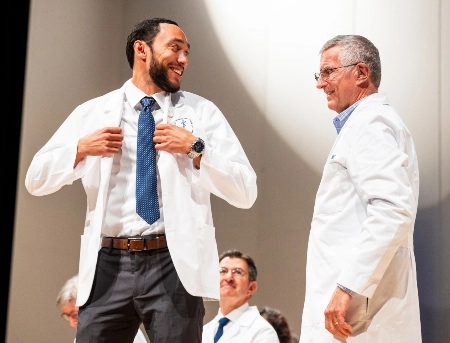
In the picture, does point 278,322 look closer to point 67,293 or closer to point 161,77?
point 67,293

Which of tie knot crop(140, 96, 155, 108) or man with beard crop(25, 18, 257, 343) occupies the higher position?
tie knot crop(140, 96, 155, 108)

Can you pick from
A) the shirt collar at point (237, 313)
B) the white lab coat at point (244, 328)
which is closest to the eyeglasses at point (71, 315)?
the white lab coat at point (244, 328)

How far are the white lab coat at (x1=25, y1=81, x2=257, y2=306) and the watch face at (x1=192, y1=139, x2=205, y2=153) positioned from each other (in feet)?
0.07

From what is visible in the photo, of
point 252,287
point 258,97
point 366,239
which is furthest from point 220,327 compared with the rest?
point 366,239

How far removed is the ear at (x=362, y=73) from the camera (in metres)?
2.27

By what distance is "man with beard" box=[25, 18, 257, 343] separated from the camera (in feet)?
6.70

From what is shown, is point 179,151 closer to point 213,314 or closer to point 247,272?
point 247,272

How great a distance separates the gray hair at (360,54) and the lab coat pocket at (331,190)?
1.30ft

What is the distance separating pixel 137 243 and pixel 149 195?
16 cm

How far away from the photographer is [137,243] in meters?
2.07

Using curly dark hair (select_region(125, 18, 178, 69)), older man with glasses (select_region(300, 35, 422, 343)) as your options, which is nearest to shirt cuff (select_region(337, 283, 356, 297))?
older man with glasses (select_region(300, 35, 422, 343))

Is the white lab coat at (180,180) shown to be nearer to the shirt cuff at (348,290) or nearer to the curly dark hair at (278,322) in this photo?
the shirt cuff at (348,290)

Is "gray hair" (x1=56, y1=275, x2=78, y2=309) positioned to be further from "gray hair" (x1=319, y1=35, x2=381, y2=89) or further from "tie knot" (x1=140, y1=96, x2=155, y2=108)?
"gray hair" (x1=319, y1=35, x2=381, y2=89)

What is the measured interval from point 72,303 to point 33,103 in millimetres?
1249
